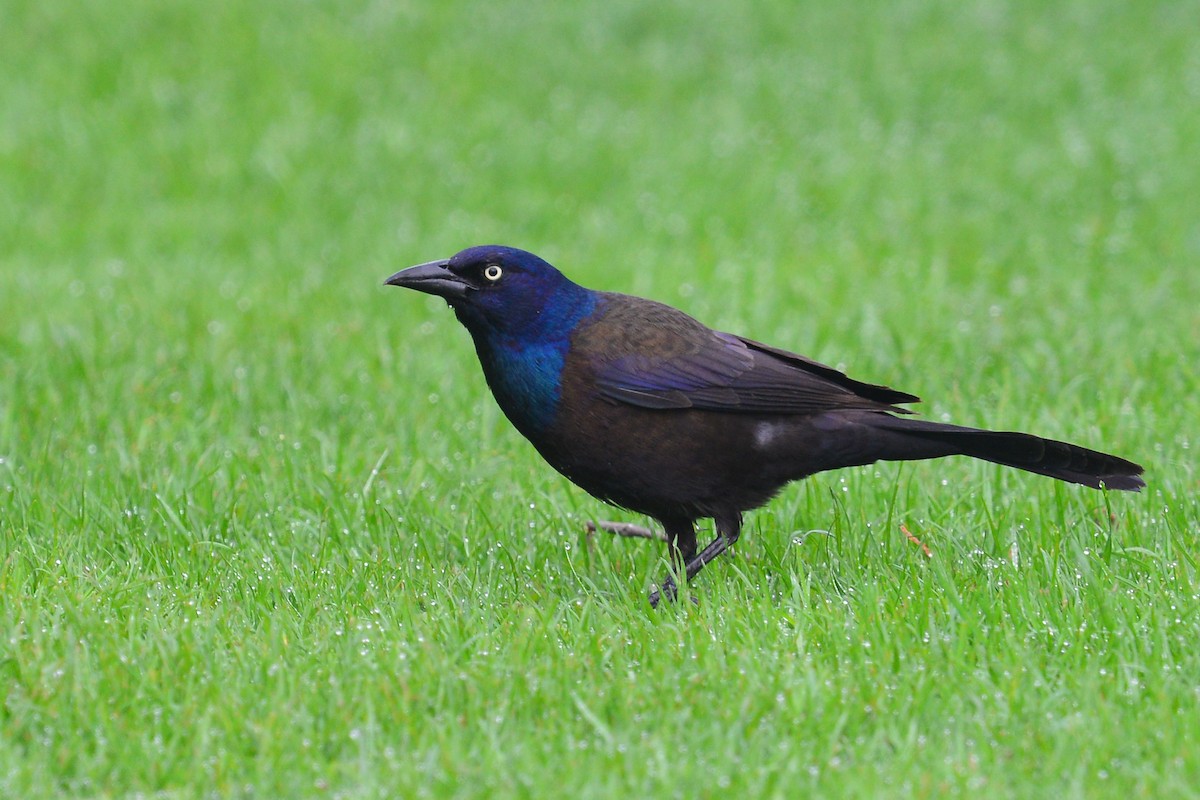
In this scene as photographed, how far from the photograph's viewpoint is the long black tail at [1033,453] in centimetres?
468

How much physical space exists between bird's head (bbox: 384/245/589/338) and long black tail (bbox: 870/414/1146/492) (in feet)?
3.89

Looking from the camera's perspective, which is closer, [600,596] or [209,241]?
[600,596]

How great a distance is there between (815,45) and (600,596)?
1056 cm

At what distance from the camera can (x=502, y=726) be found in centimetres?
375

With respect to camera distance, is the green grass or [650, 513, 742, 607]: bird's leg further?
[650, 513, 742, 607]: bird's leg

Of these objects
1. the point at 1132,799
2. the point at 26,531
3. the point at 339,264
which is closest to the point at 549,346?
the point at 26,531

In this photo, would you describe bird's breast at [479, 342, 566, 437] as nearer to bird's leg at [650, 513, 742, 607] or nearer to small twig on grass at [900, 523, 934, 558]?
bird's leg at [650, 513, 742, 607]

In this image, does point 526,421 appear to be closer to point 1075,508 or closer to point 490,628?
point 490,628

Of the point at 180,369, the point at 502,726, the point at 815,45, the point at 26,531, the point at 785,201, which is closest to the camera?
the point at 502,726

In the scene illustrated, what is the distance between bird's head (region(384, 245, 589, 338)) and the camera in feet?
16.0

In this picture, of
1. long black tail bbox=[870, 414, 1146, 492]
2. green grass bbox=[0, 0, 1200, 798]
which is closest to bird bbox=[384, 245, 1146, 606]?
long black tail bbox=[870, 414, 1146, 492]

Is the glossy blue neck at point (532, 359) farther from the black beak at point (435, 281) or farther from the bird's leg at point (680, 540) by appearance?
the bird's leg at point (680, 540)

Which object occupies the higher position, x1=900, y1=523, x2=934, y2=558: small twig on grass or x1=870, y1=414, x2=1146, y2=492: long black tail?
x1=870, y1=414, x2=1146, y2=492: long black tail

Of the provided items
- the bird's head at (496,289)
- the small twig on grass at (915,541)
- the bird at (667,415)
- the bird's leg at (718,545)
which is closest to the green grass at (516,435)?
the small twig on grass at (915,541)
